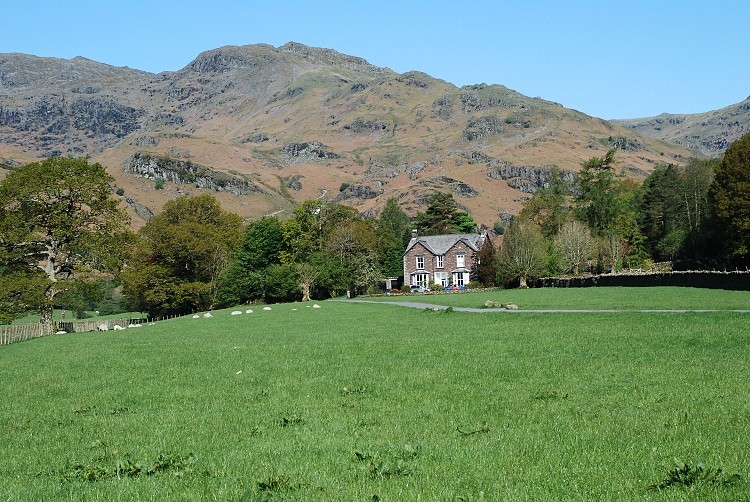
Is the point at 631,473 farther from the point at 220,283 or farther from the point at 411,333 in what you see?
the point at 220,283

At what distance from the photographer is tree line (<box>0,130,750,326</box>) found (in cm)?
5278

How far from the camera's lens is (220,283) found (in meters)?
87.7

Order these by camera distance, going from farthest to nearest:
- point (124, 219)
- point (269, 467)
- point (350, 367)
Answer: point (124, 219), point (350, 367), point (269, 467)

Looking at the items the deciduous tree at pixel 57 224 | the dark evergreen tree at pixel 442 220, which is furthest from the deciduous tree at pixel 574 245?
the deciduous tree at pixel 57 224

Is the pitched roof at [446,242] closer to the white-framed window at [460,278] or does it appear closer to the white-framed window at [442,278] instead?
the white-framed window at [442,278]

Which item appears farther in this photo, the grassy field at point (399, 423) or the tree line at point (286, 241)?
the tree line at point (286, 241)

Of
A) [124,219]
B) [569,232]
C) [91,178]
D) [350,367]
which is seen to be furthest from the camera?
[569,232]

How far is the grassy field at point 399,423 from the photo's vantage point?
7.75m

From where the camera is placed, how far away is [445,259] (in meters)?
116

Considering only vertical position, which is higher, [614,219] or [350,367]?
[614,219]

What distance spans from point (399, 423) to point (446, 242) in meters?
107

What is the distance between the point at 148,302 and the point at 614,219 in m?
78.3

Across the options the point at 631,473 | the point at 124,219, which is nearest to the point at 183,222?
the point at 124,219

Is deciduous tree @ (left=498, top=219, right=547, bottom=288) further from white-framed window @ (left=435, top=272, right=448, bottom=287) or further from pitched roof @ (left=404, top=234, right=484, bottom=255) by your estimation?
white-framed window @ (left=435, top=272, right=448, bottom=287)
